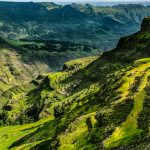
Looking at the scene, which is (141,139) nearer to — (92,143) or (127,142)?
(127,142)

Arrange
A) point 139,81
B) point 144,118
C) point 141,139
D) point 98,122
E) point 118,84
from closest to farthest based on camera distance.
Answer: point 141,139, point 144,118, point 98,122, point 139,81, point 118,84

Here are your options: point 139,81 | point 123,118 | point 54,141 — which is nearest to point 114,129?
point 123,118

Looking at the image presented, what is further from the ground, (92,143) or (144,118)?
(144,118)

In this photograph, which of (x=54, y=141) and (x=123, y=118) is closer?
(x=123, y=118)

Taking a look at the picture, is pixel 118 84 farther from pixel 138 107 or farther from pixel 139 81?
pixel 138 107

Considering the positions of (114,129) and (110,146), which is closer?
(110,146)

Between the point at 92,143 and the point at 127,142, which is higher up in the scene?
the point at 127,142

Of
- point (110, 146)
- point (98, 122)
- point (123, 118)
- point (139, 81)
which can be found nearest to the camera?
point (110, 146)

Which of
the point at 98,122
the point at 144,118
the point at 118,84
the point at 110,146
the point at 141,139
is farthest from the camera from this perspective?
the point at 118,84

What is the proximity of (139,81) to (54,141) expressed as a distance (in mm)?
39928

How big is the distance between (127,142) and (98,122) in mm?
35954

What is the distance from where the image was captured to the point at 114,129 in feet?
439

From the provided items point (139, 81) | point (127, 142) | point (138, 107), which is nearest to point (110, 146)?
point (127, 142)

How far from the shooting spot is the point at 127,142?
11588 centimetres
